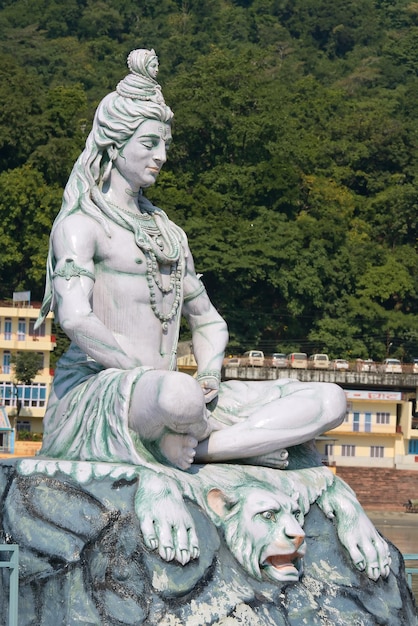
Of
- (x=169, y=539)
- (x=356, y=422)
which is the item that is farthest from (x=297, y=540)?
(x=356, y=422)

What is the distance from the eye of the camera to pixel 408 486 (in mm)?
47812

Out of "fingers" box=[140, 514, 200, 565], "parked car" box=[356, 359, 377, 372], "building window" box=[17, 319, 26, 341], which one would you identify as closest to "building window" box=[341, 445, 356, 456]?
"parked car" box=[356, 359, 377, 372]

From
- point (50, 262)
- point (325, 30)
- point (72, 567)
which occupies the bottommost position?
point (325, 30)

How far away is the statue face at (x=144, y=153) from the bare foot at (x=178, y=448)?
1.81 m

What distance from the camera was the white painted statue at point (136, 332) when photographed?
11.6 m

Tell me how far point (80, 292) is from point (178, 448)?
3.78 feet

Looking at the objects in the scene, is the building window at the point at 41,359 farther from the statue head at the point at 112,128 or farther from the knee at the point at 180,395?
the knee at the point at 180,395

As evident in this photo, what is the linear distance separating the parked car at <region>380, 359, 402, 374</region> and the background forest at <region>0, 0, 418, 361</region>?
44.2 inches

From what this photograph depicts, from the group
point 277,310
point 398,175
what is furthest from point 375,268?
point 398,175

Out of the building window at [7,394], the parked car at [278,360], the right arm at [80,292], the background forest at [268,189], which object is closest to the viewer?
the right arm at [80,292]

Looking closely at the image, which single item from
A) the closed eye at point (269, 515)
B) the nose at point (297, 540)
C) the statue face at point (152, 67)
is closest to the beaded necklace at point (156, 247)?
the statue face at point (152, 67)

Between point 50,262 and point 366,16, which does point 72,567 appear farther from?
point 366,16

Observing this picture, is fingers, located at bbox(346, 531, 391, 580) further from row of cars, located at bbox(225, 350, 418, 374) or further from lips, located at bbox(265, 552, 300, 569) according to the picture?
row of cars, located at bbox(225, 350, 418, 374)

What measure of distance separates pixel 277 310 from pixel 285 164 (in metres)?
7.27
